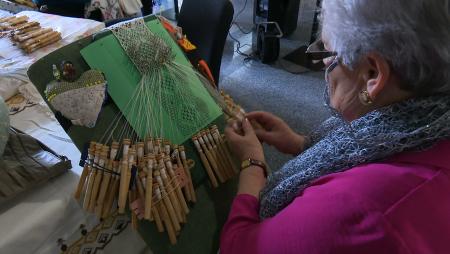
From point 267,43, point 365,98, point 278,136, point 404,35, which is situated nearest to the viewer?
point 404,35

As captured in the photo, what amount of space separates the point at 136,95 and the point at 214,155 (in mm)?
289

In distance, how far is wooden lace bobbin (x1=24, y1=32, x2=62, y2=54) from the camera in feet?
4.30

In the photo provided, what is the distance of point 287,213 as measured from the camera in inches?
22.2

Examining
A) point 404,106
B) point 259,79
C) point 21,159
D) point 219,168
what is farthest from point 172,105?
point 259,79

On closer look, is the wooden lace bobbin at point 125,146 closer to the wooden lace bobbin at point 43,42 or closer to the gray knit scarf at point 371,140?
the gray knit scarf at point 371,140

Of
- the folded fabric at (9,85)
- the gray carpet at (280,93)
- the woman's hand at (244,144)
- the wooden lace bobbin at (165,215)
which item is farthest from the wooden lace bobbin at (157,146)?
the gray carpet at (280,93)

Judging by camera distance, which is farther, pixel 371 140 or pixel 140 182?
pixel 140 182

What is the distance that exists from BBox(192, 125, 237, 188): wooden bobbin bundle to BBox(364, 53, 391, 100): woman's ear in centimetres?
47

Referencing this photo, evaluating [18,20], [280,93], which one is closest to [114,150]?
[18,20]

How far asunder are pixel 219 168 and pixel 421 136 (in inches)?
21.0

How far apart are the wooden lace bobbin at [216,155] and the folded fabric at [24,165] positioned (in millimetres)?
384

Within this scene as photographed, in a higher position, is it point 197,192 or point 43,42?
point 43,42

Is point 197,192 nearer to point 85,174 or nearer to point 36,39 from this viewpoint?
point 85,174

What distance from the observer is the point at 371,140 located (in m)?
0.55
